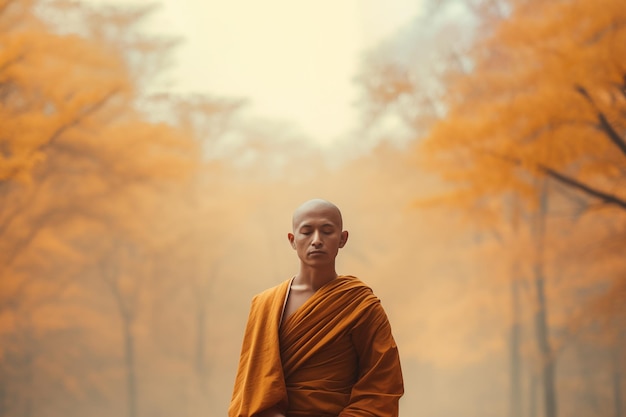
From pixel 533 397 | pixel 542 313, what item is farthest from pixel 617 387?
pixel 542 313

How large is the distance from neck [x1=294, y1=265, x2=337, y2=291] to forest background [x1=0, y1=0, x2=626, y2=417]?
175 inches

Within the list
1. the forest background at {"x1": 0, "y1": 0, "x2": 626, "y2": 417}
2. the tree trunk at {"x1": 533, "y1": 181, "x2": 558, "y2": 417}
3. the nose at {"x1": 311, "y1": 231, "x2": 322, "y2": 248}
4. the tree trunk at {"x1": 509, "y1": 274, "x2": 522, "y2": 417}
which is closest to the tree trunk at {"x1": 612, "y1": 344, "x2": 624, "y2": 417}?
the forest background at {"x1": 0, "y1": 0, "x2": 626, "y2": 417}

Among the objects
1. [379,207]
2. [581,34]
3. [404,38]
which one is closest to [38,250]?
[379,207]

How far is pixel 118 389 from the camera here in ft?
26.7

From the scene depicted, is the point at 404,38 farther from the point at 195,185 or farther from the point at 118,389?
the point at 118,389

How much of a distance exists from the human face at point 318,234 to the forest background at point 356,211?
448 centimetres

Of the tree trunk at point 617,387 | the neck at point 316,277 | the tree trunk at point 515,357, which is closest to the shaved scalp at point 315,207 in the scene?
the neck at point 316,277

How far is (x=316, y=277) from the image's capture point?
1818 mm

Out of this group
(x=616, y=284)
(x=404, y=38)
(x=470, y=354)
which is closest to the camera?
(x=616, y=284)

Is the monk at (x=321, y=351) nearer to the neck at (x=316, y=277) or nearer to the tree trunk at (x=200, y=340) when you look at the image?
the neck at (x=316, y=277)

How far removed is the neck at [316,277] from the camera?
5.95 ft

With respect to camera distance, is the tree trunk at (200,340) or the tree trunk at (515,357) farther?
the tree trunk at (200,340)

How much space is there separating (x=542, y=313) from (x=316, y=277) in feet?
20.0

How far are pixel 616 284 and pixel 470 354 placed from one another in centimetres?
224
